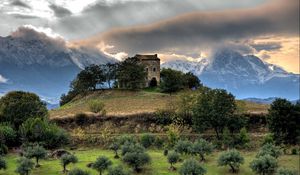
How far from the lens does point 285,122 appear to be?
9375 cm

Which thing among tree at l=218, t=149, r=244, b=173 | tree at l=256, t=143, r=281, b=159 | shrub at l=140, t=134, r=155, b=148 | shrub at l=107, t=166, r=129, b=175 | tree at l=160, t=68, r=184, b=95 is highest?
tree at l=160, t=68, r=184, b=95

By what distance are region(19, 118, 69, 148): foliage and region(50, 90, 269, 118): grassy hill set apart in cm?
2446

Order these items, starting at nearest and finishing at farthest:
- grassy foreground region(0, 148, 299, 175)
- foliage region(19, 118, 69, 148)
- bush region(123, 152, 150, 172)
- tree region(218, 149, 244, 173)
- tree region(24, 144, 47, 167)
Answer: tree region(218, 149, 244, 173)
grassy foreground region(0, 148, 299, 175)
bush region(123, 152, 150, 172)
tree region(24, 144, 47, 167)
foliage region(19, 118, 69, 148)

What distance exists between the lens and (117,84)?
576ft

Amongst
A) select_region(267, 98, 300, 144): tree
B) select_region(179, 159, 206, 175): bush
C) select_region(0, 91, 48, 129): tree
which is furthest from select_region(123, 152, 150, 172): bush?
select_region(0, 91, 48, 129): tree

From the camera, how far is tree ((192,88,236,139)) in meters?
104

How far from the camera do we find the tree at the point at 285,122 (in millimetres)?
94125

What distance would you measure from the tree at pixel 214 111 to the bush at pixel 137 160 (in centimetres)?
2769

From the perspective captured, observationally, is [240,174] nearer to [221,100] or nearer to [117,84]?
[221,100]

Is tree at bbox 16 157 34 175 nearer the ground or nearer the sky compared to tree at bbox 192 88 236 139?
nearer the ground

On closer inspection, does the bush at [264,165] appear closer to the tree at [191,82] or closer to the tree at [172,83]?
the tree at [172,83]

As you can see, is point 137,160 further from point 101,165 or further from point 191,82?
point 191,82

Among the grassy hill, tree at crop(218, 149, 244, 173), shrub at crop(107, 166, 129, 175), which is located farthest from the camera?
the grassy hill

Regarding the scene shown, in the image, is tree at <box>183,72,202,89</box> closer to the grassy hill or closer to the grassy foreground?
the grassy hill
